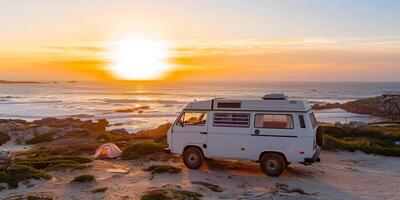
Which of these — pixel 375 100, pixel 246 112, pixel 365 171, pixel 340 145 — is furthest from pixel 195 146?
pixel 375 100

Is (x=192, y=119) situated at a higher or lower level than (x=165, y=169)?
higher

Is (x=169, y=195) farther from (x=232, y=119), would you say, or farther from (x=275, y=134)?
(x=275, y=134)

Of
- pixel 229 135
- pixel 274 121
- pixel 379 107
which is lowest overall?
pixel 229 135

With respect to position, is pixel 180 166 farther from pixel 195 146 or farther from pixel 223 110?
pixel 223 110

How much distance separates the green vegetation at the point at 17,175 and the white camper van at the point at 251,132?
4.78 metres

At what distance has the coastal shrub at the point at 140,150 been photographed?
1836cm

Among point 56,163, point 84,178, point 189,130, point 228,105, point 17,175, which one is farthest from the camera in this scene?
point 56,163

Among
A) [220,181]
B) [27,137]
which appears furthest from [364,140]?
[27,137]

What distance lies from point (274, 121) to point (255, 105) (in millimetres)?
863

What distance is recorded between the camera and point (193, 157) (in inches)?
622

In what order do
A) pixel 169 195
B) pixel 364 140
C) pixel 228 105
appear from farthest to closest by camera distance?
pixel 364 140 < pixel 228 105 < pixel 169 195

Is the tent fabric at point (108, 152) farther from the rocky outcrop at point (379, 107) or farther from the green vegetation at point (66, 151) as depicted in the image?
the rocky outcrop at point (379, 107)

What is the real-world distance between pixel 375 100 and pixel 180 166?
66.8 m

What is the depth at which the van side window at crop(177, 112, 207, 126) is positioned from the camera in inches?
616
